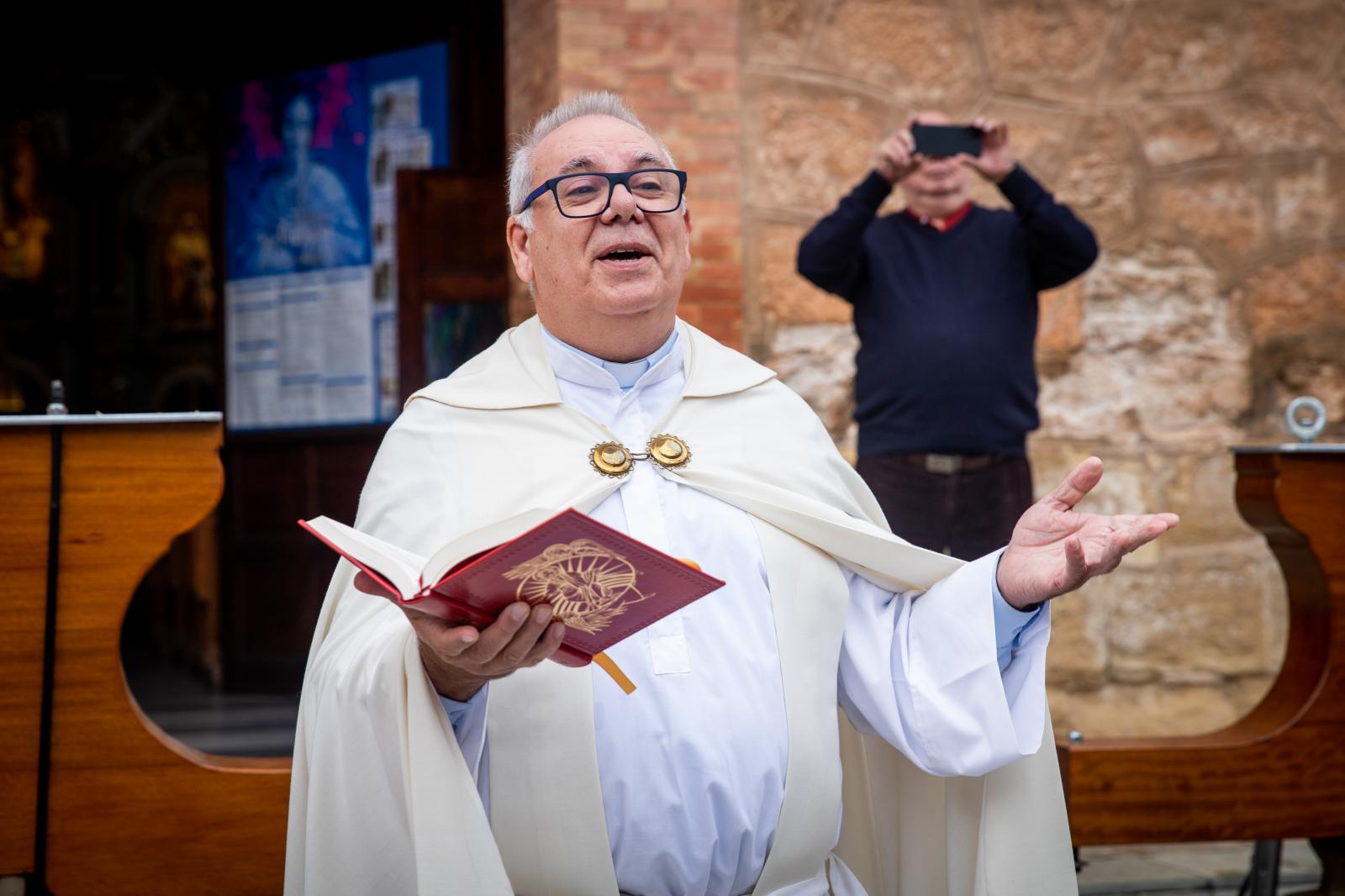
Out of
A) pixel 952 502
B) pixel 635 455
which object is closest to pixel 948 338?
pixel 952 502

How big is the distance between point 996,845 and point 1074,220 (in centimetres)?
243

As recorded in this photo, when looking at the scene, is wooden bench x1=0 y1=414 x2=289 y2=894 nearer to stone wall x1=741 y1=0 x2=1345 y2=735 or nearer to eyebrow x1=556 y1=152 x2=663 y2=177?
eyebrow x1=556 y1=152 x2=663 y2=177

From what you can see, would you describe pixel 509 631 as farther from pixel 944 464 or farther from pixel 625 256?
pixel 944 464

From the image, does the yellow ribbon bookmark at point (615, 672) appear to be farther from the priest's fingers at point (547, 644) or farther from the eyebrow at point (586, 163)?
the eyebrow at point (586, 163)

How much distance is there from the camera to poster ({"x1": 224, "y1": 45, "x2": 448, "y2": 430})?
744 cm

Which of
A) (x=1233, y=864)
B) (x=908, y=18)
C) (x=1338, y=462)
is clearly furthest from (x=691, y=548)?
(x=908, y=18)

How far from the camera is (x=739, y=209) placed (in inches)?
229

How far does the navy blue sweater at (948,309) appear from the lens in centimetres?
455

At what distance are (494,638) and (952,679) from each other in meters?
0.88

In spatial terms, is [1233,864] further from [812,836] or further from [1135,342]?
[812,836]

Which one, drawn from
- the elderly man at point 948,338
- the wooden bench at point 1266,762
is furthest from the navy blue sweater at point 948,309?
the wooden bench at point 1266,762

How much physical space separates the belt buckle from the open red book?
2.50 m

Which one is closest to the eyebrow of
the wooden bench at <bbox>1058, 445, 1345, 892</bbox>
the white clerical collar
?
the white clerical collar

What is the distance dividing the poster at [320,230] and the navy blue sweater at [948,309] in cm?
316
